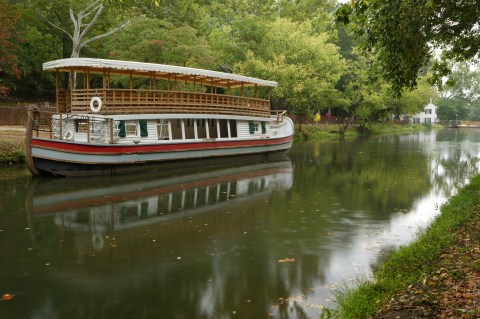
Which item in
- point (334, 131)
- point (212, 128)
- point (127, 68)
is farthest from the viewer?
point (334, 131)

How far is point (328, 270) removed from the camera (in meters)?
8.90

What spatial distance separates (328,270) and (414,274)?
2030 millimetres

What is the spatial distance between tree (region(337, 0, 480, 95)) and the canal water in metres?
4.71

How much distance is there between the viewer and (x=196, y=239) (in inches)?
436

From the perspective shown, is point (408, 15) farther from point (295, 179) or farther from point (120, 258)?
point (295, 179)

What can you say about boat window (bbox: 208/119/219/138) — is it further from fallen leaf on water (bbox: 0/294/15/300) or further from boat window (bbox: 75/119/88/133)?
fallen leaf on water (bbox: 0/294/15/300)

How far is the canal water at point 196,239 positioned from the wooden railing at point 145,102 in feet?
12.0

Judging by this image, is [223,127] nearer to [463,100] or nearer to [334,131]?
[334,131]

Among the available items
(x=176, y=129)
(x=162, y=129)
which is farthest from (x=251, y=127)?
(x=162, y=129)

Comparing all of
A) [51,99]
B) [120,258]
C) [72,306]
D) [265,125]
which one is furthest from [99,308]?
[51,99]

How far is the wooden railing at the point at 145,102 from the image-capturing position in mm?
21203

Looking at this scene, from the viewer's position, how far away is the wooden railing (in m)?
21.2

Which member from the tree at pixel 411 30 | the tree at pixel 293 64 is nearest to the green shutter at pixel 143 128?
the tree at pixel 411 30

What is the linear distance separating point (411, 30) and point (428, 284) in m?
7.66
